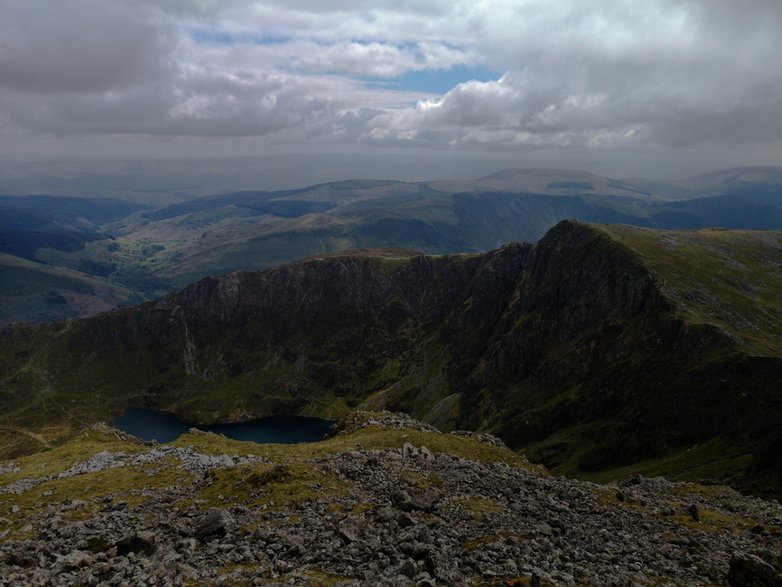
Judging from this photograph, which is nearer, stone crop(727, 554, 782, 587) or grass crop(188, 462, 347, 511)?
stone crop(727, 554, 782, 587)

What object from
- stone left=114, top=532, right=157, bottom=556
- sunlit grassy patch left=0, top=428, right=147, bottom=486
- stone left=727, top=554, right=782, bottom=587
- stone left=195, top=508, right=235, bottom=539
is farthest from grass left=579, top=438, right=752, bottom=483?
sunlit grassy patch left=0, top=428, right=147, bottom=486

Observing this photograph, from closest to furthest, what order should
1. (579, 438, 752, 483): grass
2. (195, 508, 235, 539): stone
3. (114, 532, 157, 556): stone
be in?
(114, 532, 157, 556): stone < (195, 508, 235, 539): stone < (579, 438, 752, 483): grass

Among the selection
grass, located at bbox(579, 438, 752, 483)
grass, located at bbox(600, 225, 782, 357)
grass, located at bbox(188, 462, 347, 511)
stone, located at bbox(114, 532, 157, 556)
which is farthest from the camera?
grass, located at bbox(600, 225, 782, 357)

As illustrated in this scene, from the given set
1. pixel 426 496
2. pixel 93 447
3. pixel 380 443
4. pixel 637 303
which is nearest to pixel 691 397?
pixel 637 303

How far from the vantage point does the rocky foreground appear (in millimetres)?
29359

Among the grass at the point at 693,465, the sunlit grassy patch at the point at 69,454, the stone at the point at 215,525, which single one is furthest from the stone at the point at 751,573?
the grass at the point at 693,465

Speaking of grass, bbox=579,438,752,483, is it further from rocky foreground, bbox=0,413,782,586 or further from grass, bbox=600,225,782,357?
rocky foreground, bbox=0,413,782,586

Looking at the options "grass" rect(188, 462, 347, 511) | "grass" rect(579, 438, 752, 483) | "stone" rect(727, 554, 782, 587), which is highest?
"stone" rect(727, 554, 782, 587)

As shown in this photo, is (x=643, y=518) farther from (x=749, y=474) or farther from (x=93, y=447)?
(x=93, y=447)

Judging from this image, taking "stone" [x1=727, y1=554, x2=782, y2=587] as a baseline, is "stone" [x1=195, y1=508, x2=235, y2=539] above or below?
below

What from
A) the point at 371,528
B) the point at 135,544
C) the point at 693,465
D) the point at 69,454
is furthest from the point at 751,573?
the point at 693,465

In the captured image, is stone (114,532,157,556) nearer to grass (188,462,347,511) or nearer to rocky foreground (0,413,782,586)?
rocky foreground (0,413,782,586)

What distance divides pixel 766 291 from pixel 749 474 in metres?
121

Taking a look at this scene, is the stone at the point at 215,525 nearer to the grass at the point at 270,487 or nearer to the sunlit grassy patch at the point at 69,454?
the grass at the point at 270,487
